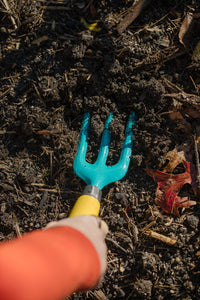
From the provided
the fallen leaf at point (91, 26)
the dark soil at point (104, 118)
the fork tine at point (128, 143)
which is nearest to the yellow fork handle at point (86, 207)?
the dark soil at point (104, 118)

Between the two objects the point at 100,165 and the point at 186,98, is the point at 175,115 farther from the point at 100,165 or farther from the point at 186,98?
the point at 100,165

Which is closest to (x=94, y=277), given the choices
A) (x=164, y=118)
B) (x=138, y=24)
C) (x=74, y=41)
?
(x=164, y=118)

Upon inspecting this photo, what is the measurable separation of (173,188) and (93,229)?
850mm

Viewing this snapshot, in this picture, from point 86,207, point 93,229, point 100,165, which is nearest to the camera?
point 93,229

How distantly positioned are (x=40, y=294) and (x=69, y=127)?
4.27 feet

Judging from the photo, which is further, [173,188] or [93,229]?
[173,188]

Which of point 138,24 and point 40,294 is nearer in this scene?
point 40,294

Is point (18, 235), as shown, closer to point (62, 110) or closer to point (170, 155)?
point (62, 110)

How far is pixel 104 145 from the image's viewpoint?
6.23 ft

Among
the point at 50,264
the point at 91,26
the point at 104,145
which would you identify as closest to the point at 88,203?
the point at 104,145

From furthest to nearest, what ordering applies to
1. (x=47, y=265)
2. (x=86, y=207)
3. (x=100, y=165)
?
(x=100, y=165) → (x=86, y=207) → (x=47, y=265)

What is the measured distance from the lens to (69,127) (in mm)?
1954

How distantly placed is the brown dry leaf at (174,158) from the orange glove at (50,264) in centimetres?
94

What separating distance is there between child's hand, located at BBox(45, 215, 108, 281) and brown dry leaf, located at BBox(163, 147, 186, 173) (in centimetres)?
78
